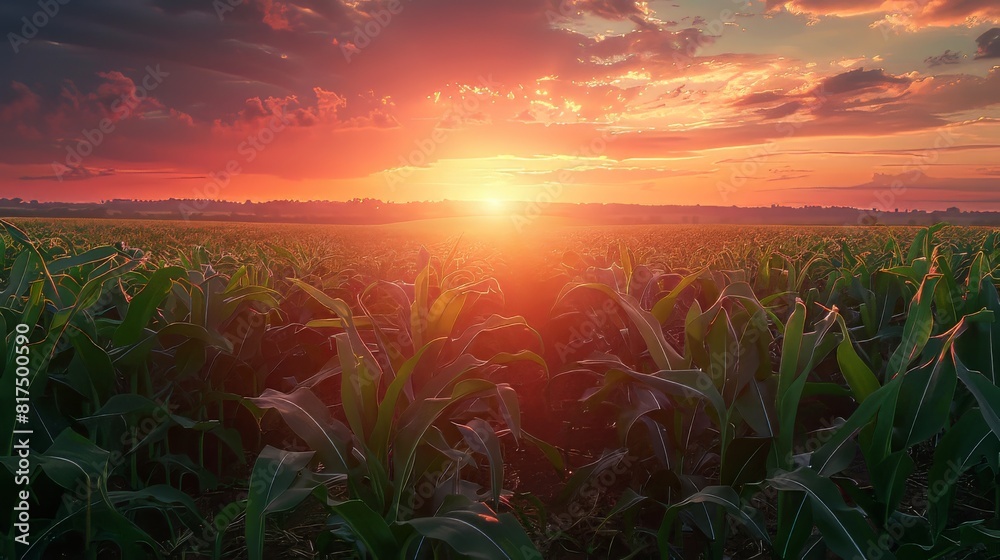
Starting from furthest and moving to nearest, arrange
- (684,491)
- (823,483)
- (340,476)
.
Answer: (684,491), (340,476), (823,483)

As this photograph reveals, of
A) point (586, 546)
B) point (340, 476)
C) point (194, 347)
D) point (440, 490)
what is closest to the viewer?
point (340, 476)

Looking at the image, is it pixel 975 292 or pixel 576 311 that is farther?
pixel 576 311

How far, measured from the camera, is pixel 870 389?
1.98m

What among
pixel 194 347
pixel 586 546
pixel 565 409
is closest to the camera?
pixel 586 546

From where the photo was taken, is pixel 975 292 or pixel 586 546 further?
pixel 975 292

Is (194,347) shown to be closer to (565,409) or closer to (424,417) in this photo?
(424,417)

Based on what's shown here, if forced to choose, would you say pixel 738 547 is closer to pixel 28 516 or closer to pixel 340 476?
pixel 340 476

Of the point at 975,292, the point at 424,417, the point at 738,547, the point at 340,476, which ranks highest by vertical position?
the point at 975,292

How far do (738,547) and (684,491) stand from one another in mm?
477

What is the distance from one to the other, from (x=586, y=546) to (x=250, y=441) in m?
2.18

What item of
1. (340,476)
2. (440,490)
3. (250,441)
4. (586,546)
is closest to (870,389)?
(586,546)

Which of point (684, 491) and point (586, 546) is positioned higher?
point (684, 491)

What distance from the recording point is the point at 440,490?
1.96 m

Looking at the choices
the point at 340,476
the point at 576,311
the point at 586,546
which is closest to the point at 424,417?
the point at 340,476
